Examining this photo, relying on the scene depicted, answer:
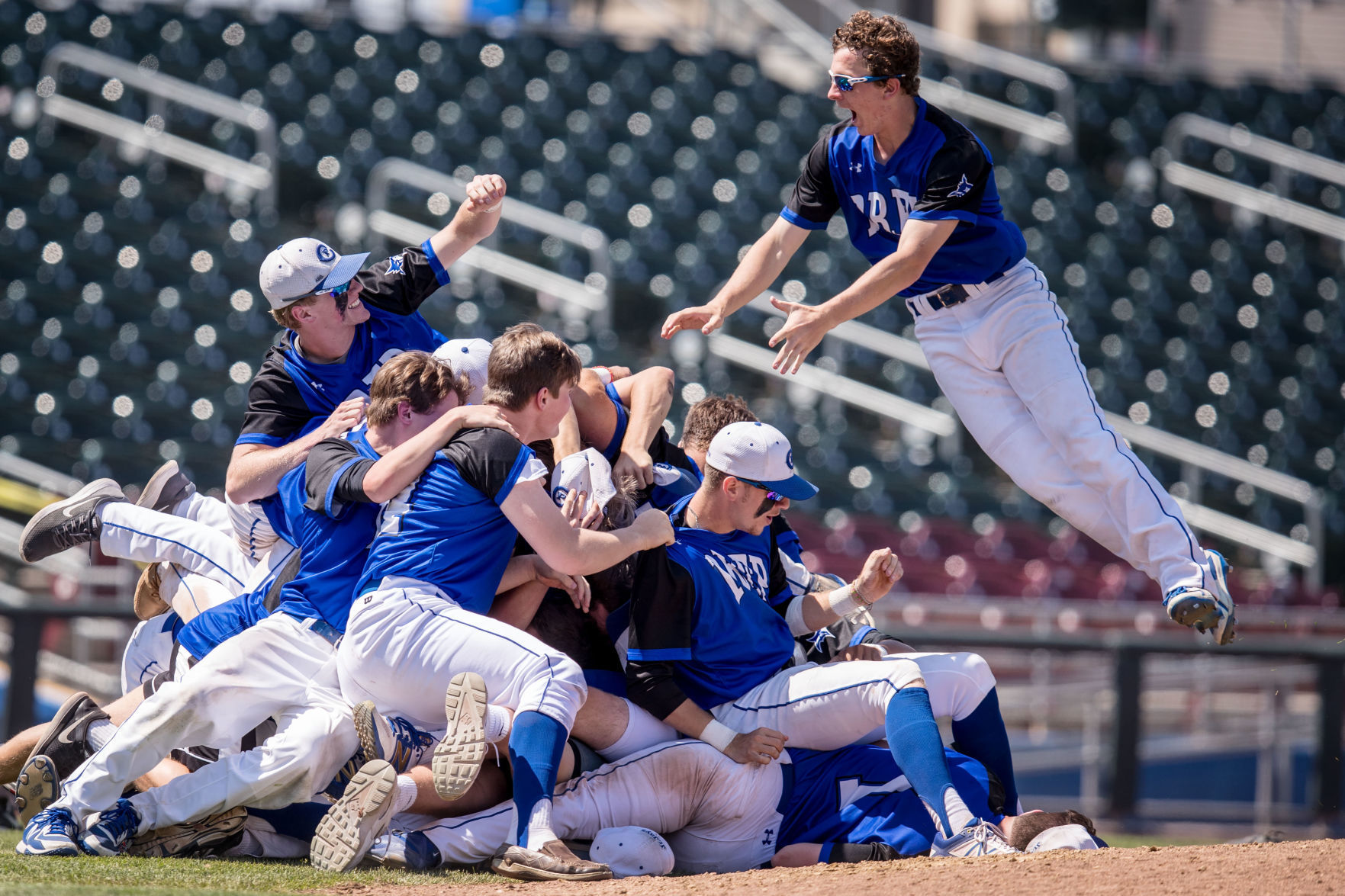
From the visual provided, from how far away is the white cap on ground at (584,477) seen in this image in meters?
3.89

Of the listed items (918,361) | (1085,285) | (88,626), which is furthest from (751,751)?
(1085,285)

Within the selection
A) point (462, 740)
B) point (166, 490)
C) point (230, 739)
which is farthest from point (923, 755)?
point (166, 490)

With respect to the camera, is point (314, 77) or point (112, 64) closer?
point (112, 64)

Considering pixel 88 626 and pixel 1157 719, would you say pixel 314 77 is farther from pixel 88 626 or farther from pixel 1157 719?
pixel 1157 719

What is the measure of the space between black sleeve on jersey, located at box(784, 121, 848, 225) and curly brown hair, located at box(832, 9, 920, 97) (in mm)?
371

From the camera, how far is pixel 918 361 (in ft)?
35.2

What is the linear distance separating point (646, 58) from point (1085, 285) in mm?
4948

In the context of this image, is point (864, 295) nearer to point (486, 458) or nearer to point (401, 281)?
point (486, 458)

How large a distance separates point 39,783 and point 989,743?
265 centimetres

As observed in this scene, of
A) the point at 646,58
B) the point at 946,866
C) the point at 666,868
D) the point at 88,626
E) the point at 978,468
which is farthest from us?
the point at 646,58

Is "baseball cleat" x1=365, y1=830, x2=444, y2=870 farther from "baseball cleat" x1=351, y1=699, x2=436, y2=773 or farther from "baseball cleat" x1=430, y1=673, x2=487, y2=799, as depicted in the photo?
"baseball cleat" x1=430, y1=673, x2=487, y2=799

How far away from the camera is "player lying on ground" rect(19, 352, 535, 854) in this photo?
3428mm

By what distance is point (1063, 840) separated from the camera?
352cm

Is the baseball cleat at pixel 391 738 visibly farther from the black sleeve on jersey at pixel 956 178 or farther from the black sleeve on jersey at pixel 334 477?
the black sleeve on jersey at pixel 956 178
